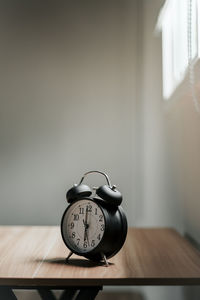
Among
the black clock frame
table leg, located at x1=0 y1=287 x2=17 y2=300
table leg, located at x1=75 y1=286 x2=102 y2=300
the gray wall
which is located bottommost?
table leg, located at x1=0 y1=287 x2=17 y2=300

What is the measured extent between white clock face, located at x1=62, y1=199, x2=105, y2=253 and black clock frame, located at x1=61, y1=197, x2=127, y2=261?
0.01 m

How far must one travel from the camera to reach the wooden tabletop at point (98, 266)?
→ 1.12 metres

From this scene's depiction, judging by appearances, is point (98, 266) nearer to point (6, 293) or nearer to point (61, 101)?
point (6, 293)

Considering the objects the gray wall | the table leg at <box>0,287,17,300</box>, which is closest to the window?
the gray wall

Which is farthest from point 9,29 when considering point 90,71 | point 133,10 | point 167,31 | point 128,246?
point 128,246

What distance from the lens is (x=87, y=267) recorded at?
1.25 metres

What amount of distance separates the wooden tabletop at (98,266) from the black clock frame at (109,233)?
3 cm

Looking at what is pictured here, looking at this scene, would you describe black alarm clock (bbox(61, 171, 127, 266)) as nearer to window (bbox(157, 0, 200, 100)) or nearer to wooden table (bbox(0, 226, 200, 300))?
wooden table (bbox(0, 226, 200, 300))

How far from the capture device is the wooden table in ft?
3.67

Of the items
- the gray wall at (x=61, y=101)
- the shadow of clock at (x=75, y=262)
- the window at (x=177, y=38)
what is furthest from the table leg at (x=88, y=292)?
the gray wall at (x=61, y=101)

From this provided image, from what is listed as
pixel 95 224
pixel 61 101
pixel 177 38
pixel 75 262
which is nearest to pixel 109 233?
pixel 95 224

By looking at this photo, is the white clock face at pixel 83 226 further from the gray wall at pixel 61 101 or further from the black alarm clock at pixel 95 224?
the gray wall at pixel 61 101

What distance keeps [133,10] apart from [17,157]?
112 centimetres

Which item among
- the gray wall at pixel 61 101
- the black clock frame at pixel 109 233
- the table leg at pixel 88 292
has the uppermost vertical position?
the gray wall at pixel 61 101
